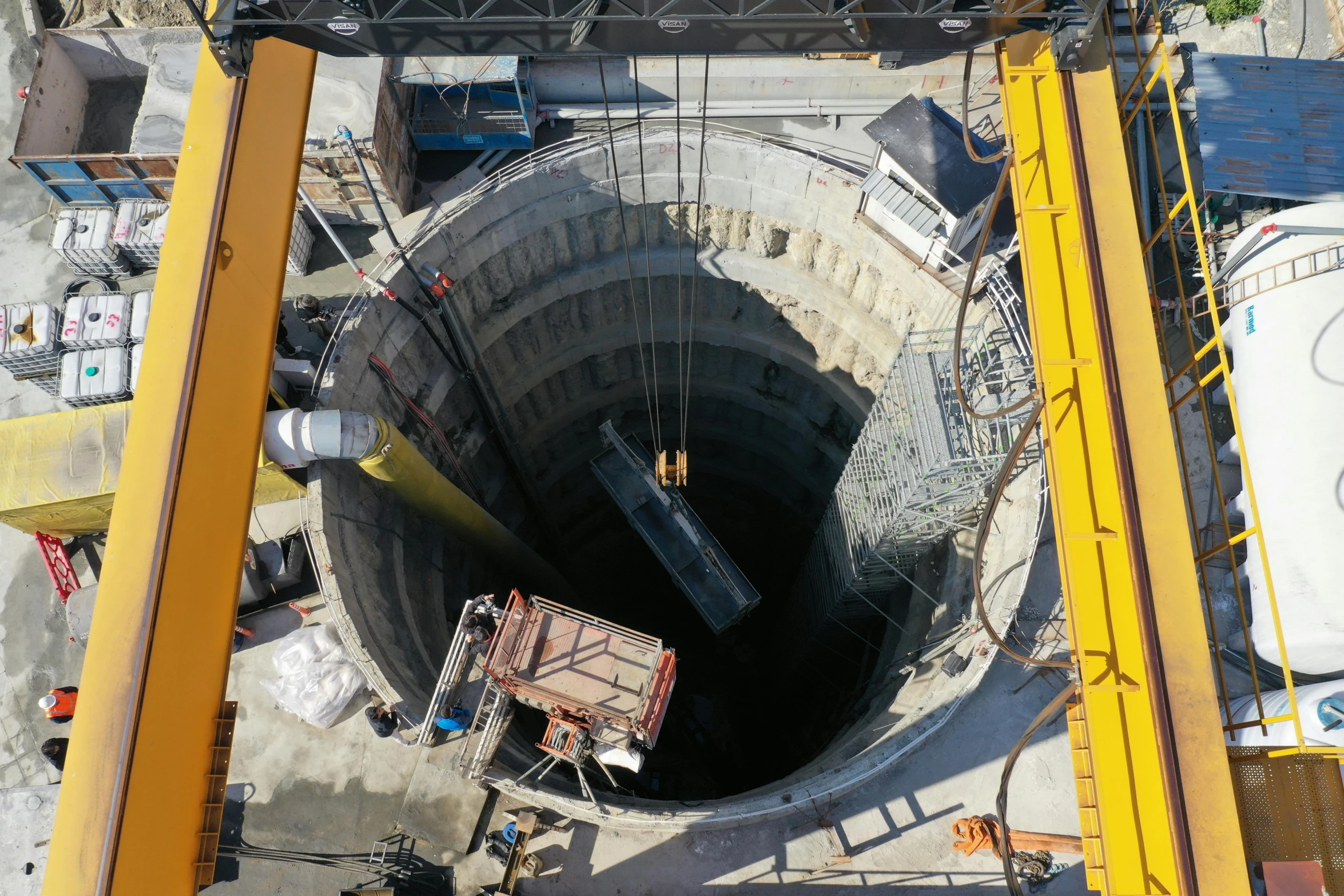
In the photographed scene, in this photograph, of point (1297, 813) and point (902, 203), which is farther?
point (902, 203)

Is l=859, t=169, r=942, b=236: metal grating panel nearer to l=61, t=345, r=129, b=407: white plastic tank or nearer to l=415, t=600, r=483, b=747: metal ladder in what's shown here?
l=415, t=600, r=483, b=747: metal ladder

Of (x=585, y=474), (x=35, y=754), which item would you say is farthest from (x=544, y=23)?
(x=585, y=474)

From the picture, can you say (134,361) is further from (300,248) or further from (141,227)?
(300,248)

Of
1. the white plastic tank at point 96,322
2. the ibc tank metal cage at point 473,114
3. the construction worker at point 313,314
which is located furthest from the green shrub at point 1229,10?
the white plastic tank at point 96,322

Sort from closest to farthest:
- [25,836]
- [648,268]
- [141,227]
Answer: [25,836]
[141,227]
[648,268]

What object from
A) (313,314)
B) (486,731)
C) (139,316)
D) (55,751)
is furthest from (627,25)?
(55,751)

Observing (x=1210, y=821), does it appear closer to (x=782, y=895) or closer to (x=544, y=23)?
(x=782, y=895)

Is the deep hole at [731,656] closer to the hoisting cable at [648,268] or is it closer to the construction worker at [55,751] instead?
the hoisting cable at [648,268]
